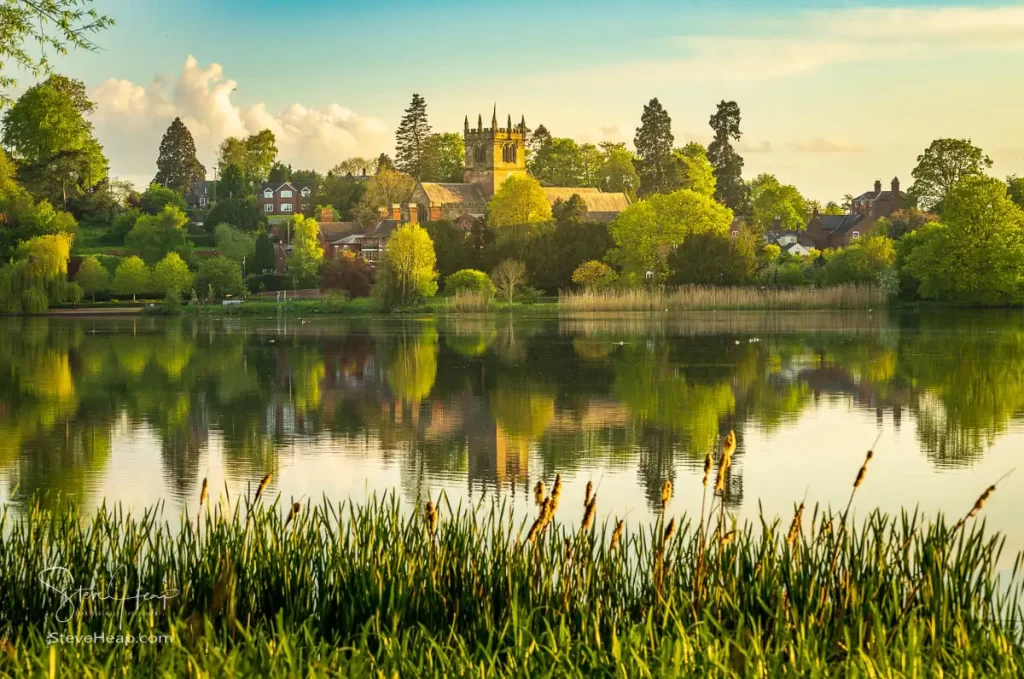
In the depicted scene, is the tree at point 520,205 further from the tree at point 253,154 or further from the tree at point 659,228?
the tree at point 253,154

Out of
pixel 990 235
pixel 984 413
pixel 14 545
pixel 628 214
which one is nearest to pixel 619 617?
pixel 14 545

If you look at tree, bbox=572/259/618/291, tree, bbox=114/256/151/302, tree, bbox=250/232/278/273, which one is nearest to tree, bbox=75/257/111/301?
tree, bbox=114/256/151/302

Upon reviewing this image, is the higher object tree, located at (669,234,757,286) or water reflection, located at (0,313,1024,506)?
tree, located at (669,234,757,286)

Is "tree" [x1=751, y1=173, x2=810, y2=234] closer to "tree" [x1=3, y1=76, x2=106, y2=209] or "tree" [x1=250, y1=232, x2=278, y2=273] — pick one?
"tree" [x1=250, y1=232, x2=278, y2=273]

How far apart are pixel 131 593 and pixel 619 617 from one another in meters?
3.31

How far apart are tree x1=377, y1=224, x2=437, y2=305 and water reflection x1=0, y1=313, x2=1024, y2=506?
2677 centimetres

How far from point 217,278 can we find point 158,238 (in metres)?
13.3

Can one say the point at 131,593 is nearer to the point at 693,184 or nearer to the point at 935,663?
the point at 935,663

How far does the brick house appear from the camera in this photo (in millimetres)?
151000

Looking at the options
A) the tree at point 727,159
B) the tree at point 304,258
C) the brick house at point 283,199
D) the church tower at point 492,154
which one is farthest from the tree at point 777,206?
the tree at point 304,258

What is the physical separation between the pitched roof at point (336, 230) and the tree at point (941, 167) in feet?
170

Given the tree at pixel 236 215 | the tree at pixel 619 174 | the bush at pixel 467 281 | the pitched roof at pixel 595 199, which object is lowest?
the bush at pixel 467 281

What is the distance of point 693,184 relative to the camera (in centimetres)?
12669

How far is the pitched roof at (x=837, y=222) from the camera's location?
12731 centimetres
